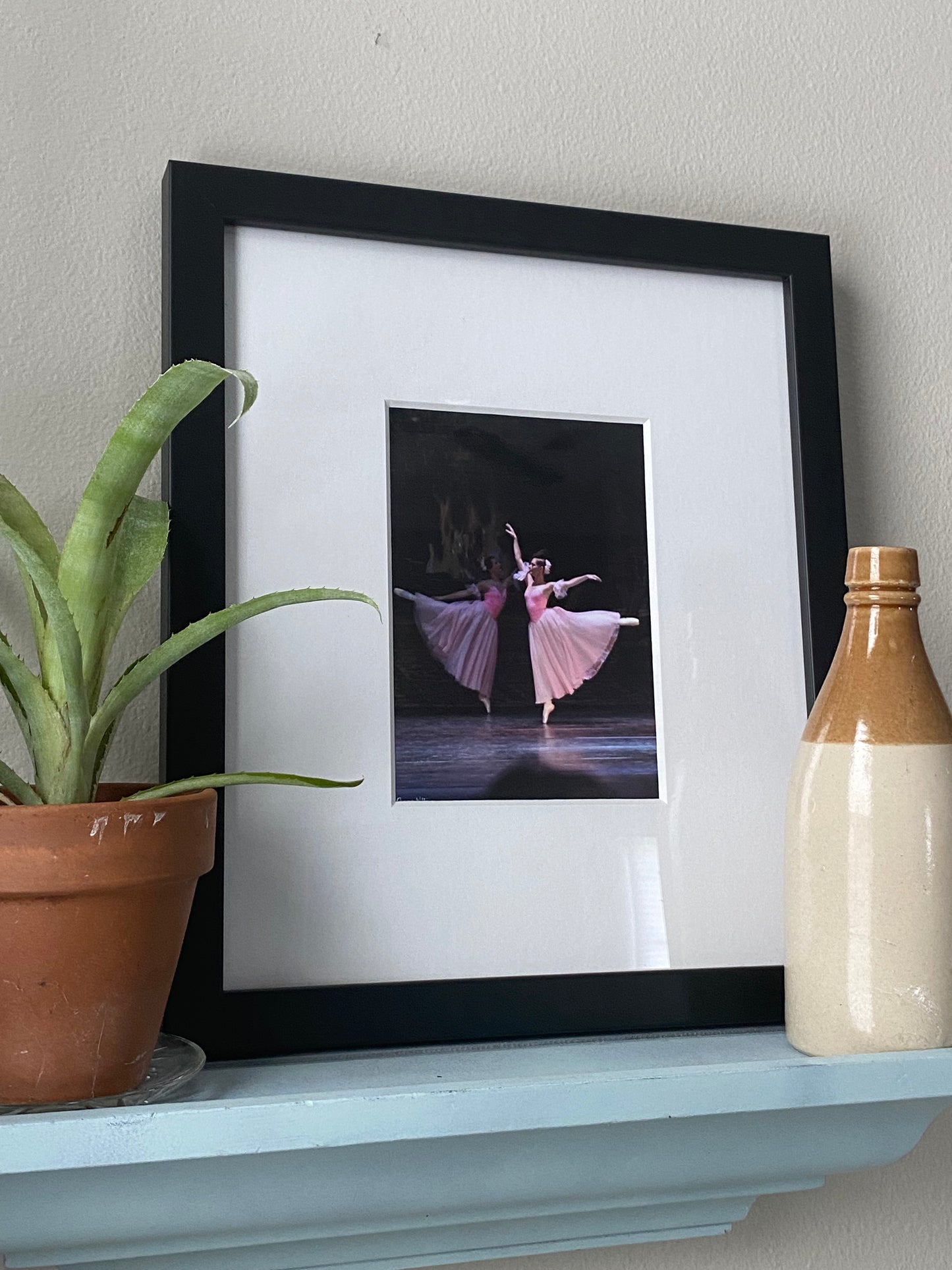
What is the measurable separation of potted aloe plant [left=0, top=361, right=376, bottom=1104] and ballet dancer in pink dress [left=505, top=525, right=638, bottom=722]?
0.15 meters

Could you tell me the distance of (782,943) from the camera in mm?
613

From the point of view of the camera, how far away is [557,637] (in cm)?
60

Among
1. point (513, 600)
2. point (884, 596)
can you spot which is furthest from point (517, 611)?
point (884, 596)

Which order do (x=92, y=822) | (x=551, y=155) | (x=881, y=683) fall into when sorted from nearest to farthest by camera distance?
1. (x=92, y=822)
2. (x=881, y=683)
3. (x=551, y=155)

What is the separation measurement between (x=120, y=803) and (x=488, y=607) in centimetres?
22

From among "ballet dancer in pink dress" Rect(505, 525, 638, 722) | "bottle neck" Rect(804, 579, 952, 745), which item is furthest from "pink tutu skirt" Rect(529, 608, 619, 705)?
"bottle neck" Rect(804, 579, 952, 745)

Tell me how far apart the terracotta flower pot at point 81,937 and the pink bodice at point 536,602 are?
0.22 metres

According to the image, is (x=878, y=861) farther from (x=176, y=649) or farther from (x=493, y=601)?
(x=176, y=649)

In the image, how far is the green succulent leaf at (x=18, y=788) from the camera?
0.46 metres

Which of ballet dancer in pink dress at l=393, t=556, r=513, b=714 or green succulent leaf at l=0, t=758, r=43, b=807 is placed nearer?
green succulent leaf at l=0, t=758, r=43, b=807

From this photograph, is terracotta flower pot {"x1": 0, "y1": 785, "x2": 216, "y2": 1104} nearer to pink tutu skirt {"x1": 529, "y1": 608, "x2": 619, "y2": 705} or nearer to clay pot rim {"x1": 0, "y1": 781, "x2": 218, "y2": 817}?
clay pot rim {"x1": 0, "y1": 781, "x2": 218, "y2": 817}

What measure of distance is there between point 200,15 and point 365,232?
6.1 inches


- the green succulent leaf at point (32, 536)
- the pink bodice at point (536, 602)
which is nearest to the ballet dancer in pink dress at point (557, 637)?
the pink bodice at point (536, 602)

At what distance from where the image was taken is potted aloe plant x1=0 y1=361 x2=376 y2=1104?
434 millimetres
